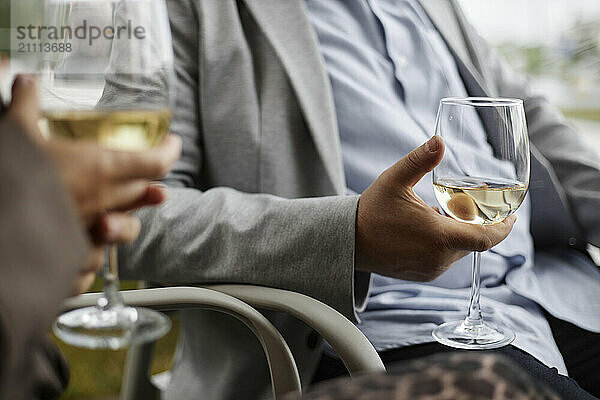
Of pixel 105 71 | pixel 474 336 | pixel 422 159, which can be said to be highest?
pixel 105 71

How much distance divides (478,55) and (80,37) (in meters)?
0.97

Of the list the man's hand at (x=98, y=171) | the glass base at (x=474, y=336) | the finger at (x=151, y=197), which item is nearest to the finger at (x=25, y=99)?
the man's hand at (x=98, y=171)

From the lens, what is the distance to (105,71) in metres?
0.49

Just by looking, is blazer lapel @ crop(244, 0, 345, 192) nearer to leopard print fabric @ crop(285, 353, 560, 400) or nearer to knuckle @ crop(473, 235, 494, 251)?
knuckle @ crop(473, 235, 494, 251)

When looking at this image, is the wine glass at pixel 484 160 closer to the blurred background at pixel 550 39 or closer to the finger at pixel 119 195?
the finger at pixel 119 195

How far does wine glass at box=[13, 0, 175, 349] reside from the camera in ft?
1.57

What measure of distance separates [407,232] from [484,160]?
14cm

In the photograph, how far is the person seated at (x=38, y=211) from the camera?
0.43 metres

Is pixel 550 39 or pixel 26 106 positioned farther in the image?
pixel 550 39

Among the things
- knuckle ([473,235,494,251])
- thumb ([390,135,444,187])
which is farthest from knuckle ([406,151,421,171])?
knuckle ([473,235,494,251])

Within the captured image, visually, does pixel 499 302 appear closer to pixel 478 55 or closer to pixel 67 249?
pixel 478 55

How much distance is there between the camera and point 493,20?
2457mm

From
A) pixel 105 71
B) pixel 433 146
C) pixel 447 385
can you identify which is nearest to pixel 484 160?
pixel 433 146

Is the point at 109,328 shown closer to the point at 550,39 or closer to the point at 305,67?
the point at 305,67
